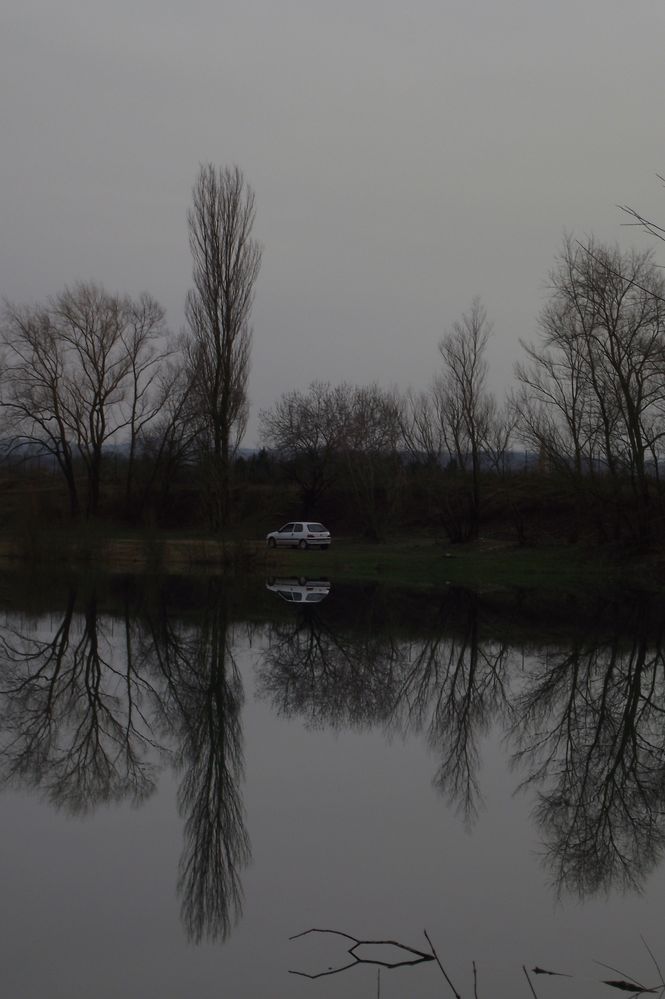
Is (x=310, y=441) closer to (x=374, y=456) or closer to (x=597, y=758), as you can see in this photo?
(x=374, y=456)

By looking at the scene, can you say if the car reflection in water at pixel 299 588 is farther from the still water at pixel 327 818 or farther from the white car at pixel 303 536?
the still water at pixel 327 818

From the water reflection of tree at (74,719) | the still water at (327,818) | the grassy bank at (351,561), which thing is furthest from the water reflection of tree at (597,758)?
the grassy bank at (351,561)

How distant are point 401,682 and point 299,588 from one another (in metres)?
13.8

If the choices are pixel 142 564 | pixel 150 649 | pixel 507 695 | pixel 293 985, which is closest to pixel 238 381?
pixel 142 564

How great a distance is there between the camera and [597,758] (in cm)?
898

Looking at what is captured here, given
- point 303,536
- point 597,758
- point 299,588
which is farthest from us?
point 303,536

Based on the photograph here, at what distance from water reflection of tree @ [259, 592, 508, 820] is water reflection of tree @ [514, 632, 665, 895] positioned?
0.56 metres

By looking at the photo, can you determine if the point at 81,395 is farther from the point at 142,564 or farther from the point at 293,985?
the point at 293,985

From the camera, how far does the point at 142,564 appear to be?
103 feet

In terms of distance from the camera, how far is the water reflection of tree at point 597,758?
6465 mm

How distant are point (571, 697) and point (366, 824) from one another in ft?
17.6


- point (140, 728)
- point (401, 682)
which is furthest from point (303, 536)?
point (140, 728)

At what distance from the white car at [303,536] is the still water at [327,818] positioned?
21215mm

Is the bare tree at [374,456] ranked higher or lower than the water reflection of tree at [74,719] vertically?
higher
